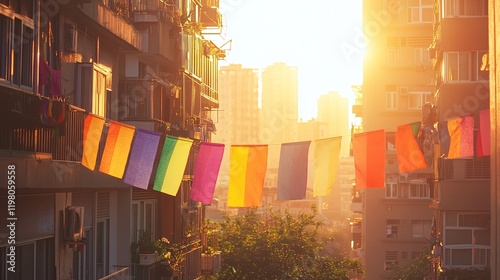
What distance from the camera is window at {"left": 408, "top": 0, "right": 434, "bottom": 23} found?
49.7 m

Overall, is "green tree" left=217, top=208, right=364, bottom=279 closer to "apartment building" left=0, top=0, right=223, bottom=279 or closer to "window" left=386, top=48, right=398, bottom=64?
"apartment building" left=0, top=0, right=223, bottom=279

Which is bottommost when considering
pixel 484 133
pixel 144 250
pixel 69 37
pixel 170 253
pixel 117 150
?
pixel 170 253

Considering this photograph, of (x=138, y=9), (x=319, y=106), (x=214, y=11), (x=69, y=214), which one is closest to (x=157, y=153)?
(x=69, y=214)

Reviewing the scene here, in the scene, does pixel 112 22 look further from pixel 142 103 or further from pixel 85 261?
pixel 85 261

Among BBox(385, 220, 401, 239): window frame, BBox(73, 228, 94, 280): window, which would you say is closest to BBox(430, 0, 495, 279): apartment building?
BBox(73, 228, 94, 280): window

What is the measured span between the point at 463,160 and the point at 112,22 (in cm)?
1420

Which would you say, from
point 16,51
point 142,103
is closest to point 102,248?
point 142,103

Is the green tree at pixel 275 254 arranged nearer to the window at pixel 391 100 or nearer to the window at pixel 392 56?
the window at pixel 391 100

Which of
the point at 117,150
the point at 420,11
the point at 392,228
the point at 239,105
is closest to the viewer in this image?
the point at 117,150

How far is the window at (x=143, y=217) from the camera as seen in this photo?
25.7 m

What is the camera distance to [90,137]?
16.7 m

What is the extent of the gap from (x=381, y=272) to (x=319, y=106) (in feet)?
457

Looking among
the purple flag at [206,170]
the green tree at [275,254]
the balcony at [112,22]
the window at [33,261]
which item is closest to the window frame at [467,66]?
the balcony at [112,22]

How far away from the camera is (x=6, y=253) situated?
1492 cm
